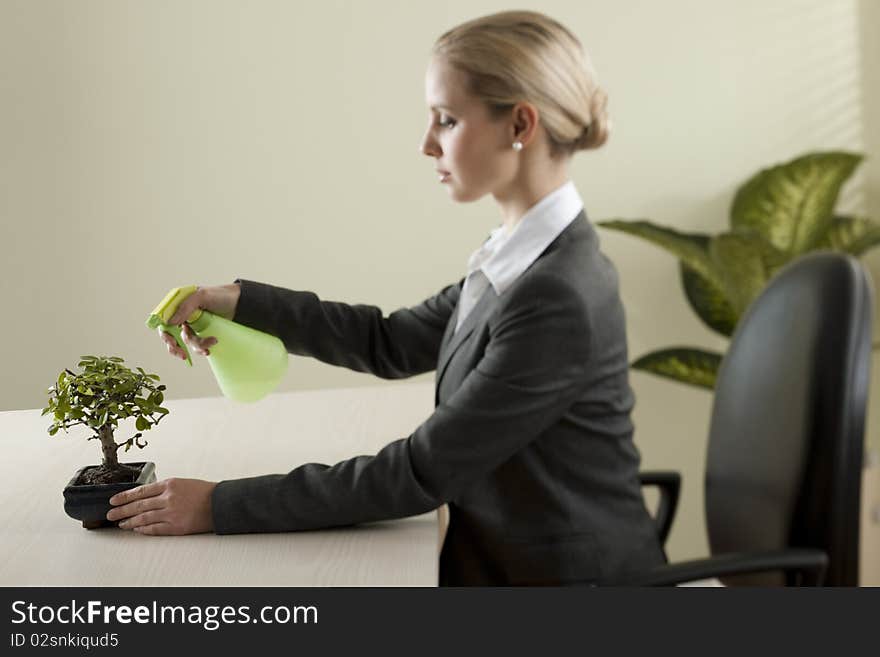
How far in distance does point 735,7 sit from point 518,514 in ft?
5.59

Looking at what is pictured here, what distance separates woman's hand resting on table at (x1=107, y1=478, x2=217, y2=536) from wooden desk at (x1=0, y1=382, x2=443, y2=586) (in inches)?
0.4

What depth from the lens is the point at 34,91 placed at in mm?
1146

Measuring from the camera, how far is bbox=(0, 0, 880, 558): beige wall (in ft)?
6.66

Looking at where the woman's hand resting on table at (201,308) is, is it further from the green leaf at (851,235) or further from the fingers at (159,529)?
the green leaf at (851,235)

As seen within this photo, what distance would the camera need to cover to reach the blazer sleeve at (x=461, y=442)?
1.05m

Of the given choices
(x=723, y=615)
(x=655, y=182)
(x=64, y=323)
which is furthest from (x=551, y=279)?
(x=655, y=182)

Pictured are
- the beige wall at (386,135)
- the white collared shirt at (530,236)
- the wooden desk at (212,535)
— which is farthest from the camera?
the beige wall at (386,135)

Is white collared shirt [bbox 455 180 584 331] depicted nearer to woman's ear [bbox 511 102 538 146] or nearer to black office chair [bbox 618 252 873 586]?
woman's ear [bbox 511 102 538 146]

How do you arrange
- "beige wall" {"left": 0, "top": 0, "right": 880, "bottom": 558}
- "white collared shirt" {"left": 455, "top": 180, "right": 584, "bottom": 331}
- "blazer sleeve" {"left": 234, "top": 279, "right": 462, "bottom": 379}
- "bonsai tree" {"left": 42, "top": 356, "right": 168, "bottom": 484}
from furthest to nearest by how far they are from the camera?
1. "beige wall" {"left": 0, "top": 0, "right": 880, "bottom": 558}
2. "blazer sleeve" {"left": 234, "top": 279, "right": 462, "bottom": 379}
3. "white collared shirt" {"left": 455, "top": 180, "right": 584, "bottom": 331}
4. "bonsai tree" {"left": 42, "top": 356, "right": 168, "bottom": 484}

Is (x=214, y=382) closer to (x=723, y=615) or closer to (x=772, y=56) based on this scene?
(x=723, y=615)

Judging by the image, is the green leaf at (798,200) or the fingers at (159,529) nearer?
the fingers at (159,529)

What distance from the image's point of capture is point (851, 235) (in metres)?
2.42

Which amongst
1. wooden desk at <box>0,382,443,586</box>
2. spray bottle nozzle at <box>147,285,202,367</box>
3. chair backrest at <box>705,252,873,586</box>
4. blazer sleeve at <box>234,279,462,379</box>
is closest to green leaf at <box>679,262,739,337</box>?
wooden desk at <box>0,382,443,586</box>

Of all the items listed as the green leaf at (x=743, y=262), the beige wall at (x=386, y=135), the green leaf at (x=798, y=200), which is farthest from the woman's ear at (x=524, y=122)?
the green leaf at (x=798, y=200)
